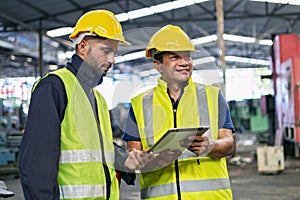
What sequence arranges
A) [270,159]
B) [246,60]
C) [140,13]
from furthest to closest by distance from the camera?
[246,60] → [140,13] → [270,159]

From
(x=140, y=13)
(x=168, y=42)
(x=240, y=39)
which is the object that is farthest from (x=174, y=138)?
(x=240, y=39)

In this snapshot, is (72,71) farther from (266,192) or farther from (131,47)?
(266,192)

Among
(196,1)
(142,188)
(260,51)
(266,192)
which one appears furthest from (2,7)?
(260,51)

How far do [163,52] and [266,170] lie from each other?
7802 millimetres

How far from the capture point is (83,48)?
6.65 feet

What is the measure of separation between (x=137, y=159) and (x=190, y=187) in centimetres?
29

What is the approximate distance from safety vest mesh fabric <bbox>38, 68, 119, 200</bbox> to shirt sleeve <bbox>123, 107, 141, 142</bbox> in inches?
10.2

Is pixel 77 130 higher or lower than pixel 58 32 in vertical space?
lower

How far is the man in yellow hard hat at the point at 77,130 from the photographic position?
1.78 metres

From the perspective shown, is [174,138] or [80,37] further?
[80,37]

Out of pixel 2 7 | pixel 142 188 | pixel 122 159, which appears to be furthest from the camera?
pixel 2 7

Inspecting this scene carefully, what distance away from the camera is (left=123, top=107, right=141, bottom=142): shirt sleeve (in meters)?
2.18

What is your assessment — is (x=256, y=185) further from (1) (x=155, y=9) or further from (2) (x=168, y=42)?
(1) (x=155, y=9)

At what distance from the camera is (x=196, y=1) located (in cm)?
1565
